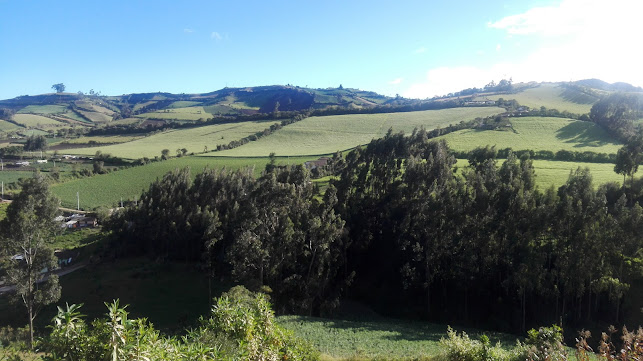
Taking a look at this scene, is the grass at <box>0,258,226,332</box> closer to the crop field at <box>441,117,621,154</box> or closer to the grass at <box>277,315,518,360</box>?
the grass at <box>277,315,518,360</box>

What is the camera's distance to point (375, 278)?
4050 cm

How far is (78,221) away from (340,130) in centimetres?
8476

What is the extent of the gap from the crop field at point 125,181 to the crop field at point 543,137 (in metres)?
40.5

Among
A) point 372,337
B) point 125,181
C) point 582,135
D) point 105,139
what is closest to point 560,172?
point 582,135

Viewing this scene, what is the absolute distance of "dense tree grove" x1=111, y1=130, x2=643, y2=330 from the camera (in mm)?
28969

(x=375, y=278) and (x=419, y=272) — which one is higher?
(x=419, y=272)

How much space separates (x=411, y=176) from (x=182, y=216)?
1193 inches

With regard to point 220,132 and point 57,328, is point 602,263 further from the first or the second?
point 220,132

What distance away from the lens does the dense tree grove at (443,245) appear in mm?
28969

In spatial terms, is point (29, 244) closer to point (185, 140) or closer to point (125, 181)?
point (125, 181)

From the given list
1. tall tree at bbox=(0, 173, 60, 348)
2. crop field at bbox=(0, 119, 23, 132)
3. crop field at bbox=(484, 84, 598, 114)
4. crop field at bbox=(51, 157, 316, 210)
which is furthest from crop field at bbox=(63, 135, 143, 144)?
crop field at bbox=(484, 84, 598, 114)

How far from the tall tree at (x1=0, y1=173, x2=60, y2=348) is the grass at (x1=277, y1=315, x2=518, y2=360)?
20.3m

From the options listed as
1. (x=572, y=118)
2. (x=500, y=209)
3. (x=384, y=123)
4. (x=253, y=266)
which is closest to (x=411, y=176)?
(x=500, y=209)

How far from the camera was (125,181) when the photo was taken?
276ft
